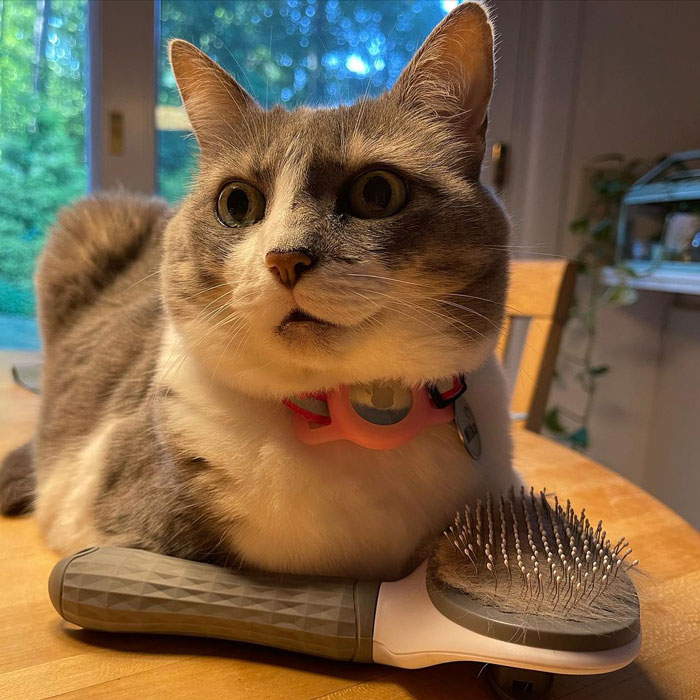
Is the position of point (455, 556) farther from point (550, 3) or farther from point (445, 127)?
point (550, 3)

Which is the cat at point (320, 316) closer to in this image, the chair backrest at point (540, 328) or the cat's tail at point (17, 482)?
the cat's tail at point (17, 482)

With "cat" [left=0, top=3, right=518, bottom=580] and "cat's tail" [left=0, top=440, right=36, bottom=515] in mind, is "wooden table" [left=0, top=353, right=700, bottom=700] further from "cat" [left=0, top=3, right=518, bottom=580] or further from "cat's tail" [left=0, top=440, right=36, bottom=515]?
"cat's tail" [left=0, top=440, right=36, bottom=515]

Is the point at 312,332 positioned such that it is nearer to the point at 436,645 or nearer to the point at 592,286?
the point at 436,645

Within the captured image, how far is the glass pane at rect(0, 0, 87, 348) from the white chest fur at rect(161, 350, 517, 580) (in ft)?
4.77

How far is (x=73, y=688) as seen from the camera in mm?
480

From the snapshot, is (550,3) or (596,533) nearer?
(596,533)

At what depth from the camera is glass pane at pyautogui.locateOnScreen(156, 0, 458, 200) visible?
1845 mm

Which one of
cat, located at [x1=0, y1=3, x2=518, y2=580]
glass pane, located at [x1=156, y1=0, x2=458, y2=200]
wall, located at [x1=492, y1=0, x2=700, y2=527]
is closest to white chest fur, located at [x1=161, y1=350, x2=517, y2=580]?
cat, located at [x1=0, y1=3, x2=518, y2=580]

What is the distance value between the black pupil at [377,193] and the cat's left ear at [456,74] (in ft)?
0.37

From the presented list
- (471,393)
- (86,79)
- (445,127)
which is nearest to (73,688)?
(471,393)

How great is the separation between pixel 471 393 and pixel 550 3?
1.98 m

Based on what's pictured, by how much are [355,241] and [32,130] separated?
1.76 meters

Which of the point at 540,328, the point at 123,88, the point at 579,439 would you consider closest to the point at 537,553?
the point at 540,328

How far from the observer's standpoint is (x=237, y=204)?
59cm
